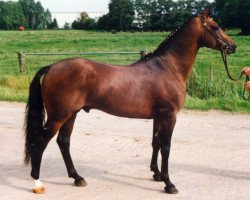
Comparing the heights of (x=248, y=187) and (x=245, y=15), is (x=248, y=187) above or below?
below

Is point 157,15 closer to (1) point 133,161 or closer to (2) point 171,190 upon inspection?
(1) point 133,161

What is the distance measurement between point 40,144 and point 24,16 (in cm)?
14268

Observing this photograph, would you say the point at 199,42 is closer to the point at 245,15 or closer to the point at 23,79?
the point at 23,79

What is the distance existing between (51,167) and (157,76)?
7.47ft

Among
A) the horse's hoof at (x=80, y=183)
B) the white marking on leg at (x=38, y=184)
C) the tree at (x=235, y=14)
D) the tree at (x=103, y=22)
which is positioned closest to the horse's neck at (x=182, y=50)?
the horse's hoof at (x=80, y=183)

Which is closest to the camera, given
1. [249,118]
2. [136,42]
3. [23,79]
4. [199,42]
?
[199,42]

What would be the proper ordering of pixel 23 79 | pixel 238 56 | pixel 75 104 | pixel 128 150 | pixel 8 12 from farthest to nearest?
pixel 8 12 < pixel 238 56 < pixel 23 79 < pixel 128 150 < pixel 75 104

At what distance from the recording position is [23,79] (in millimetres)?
14445

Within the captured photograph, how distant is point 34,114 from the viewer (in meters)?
5.43

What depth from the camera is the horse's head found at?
5.56 meters

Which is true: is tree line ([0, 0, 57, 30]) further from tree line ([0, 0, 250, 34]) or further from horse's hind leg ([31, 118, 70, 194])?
horse's hind leg ([31, 118, 70, 194])

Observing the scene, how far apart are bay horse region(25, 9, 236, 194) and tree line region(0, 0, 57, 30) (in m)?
129

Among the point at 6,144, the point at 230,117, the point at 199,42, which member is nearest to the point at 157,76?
the point at 199,42

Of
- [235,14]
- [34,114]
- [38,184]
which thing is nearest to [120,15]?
[235,14]
